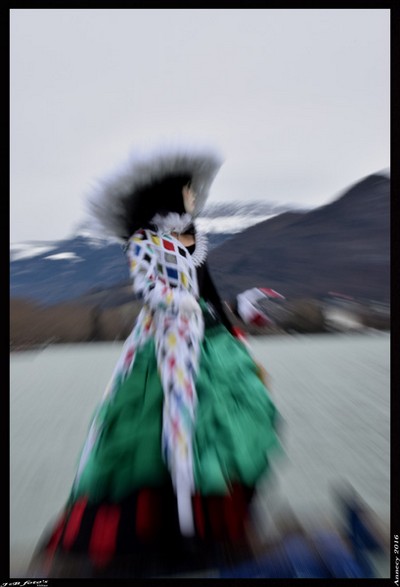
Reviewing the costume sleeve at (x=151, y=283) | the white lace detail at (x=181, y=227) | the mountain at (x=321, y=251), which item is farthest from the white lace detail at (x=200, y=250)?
the mountain at (x=321, y=251)

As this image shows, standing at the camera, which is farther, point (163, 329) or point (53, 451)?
point (53, 451)

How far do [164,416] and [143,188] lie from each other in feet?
2.00

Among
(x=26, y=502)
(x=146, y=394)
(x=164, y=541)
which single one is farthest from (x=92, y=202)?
(x=26, y=502)

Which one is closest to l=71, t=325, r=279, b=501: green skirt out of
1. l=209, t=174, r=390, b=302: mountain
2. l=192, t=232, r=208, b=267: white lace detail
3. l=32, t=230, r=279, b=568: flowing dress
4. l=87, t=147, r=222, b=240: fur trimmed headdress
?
l=32, t=230, r=279, b=568: flowing dress

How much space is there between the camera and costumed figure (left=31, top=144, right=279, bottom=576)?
132cm

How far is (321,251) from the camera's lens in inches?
138

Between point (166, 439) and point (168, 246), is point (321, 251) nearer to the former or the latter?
point (168, 246)

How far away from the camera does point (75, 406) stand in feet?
9.68

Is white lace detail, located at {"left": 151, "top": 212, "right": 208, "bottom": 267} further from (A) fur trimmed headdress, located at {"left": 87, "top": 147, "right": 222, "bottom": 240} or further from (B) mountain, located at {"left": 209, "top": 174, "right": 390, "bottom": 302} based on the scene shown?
(B) mountain, located at {"left": 209, "top": 174, "right": 390, "bottom": 302}

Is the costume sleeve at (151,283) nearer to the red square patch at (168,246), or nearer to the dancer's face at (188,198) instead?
the red square patch at (168,246)

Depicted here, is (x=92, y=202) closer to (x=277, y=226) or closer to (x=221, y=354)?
(x=221, y=354)
